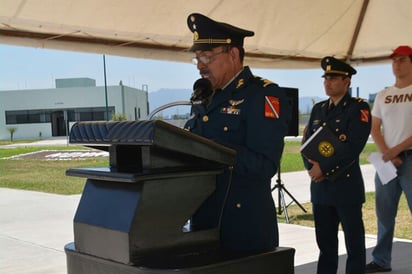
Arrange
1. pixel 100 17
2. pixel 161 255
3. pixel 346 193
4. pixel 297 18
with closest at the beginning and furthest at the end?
pixel 161 255
pixel 346 193
pixel 100 17
pixel 297 18

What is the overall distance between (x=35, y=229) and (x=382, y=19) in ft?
16.9

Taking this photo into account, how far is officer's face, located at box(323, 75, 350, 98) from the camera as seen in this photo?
3.46m

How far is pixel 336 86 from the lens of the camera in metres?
3.46

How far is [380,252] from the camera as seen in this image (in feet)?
13.9

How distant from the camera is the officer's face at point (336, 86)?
3.46m

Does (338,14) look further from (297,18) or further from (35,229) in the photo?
(35,229)

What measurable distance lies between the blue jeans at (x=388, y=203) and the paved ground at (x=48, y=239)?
199mm

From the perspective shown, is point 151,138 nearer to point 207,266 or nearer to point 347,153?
point 207,266

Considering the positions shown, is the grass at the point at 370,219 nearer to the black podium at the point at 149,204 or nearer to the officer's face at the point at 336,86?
the officer's face at the point at 336,86

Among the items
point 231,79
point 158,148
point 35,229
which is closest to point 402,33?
point 231,79

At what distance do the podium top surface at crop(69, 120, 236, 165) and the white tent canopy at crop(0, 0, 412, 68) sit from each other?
2225 mm

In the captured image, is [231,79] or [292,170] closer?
[231,79]

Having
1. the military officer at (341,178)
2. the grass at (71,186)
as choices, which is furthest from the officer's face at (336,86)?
the grass at (71,186)

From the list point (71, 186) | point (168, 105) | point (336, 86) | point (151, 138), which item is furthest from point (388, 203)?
point (71, 186)
